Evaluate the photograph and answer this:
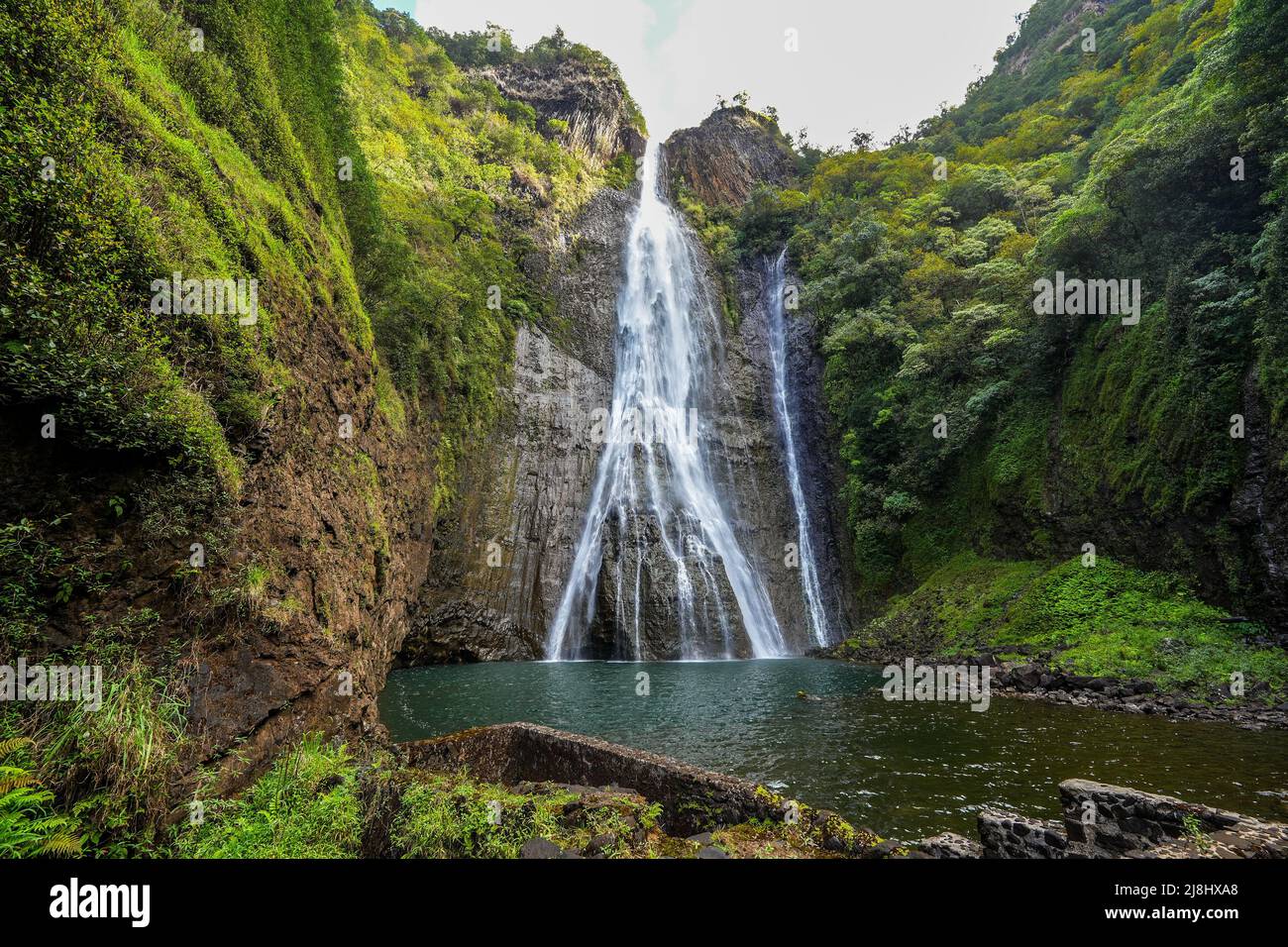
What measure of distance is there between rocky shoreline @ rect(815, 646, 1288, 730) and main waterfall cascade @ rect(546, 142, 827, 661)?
11052 millimetres

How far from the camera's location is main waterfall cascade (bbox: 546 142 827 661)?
23125 mm

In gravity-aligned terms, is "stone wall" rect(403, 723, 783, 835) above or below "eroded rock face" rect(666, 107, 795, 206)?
below

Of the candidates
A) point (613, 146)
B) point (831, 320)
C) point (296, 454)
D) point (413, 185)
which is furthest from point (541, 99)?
point (296, 454)

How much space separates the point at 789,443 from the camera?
3109 cm

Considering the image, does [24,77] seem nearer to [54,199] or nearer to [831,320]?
[54,199]

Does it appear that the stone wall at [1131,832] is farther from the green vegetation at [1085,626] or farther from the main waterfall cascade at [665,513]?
the main waterfall cascade at [665,513]

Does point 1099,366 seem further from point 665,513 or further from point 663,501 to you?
point 663,501

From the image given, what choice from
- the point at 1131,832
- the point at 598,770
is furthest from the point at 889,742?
the point at 598,770

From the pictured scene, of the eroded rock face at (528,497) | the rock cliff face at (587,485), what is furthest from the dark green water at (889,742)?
the rock cliff face at (587,485)

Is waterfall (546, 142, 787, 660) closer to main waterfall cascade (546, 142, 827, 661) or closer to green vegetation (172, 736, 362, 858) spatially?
main waterfall cascade (546, 142, 827, 661)

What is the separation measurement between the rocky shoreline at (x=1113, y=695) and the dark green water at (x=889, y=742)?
55cm

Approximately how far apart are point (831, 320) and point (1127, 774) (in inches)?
1102

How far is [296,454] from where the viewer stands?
284 inches

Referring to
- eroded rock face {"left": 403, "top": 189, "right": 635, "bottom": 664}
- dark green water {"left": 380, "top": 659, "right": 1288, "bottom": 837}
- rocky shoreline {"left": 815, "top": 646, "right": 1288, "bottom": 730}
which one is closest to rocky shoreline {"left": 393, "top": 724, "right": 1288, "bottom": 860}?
dark green water {"left": 380, "top": 659, "right": 1288, "bottom": 837}
